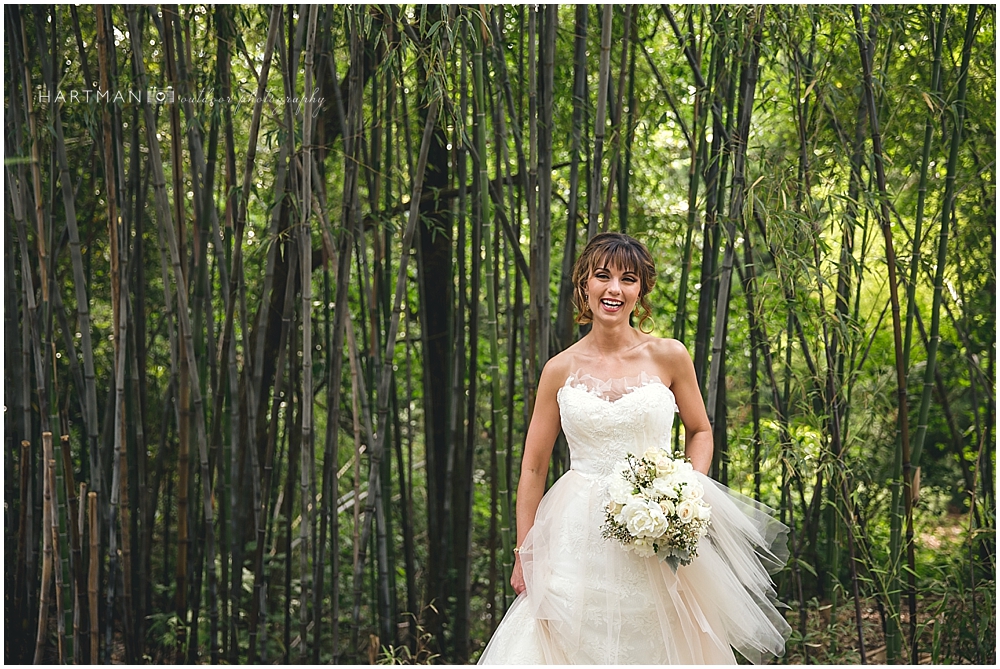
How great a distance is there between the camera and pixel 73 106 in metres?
2.79

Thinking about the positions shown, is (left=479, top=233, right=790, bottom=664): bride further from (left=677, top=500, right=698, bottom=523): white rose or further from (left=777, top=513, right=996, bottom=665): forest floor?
(left=777, top=513, right=996, bottom=665): forest floor

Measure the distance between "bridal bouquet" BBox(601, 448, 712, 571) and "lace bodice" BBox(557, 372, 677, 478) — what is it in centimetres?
13

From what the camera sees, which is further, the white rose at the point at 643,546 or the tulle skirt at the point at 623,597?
the tulle skirt at the point at 623,597

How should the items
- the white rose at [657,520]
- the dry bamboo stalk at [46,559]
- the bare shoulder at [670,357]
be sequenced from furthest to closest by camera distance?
the dry bamboo stalk at [46,559] → the bare shoulder at [670,357] → the white rose at [657,520]

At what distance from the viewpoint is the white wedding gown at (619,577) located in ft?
6.09

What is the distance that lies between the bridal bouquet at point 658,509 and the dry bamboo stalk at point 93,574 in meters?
1.63

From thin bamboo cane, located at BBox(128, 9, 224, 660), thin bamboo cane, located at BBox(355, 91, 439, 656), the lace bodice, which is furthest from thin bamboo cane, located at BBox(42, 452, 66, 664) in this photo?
the lace bodice

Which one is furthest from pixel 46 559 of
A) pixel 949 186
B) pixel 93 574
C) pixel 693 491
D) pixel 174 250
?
pixel 949 186

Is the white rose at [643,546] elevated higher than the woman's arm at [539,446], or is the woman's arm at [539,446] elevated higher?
the woman's arm at [539,446]

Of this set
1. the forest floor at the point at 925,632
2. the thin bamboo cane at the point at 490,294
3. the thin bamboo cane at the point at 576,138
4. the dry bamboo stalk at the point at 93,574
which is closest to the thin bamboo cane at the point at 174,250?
the dry bamboo stalk at the point at 93,574

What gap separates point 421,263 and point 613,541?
169 cm

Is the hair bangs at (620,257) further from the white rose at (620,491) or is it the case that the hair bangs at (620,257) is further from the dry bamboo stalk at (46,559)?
the dry bamboo stalk at (46,559)

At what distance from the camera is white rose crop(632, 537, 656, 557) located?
174cm

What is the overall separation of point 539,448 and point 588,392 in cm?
19
